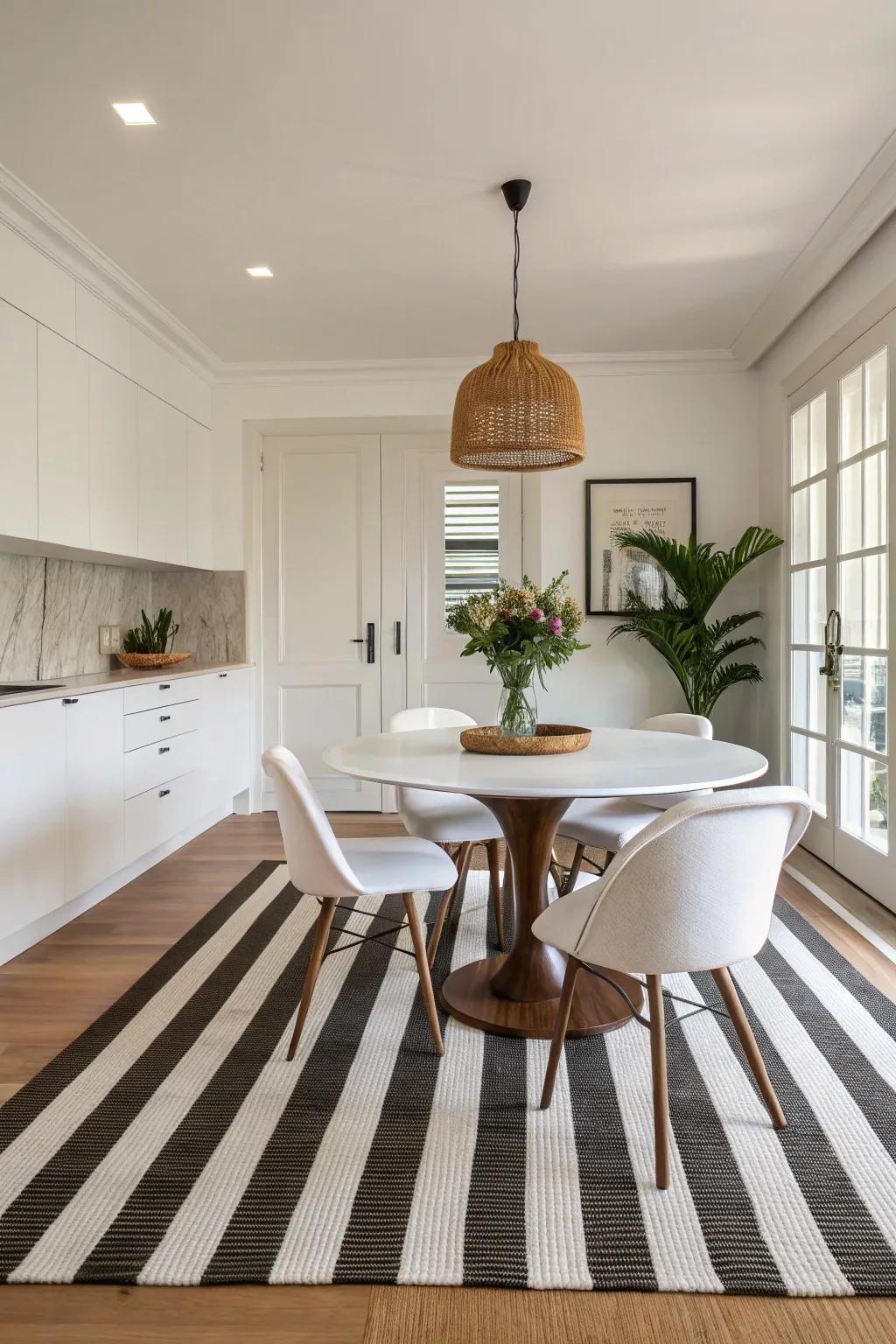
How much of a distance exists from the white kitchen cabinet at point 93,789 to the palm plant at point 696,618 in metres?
2.70

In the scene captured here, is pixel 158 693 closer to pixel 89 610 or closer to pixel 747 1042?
pixel 89 610

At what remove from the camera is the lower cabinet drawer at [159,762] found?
3.55m

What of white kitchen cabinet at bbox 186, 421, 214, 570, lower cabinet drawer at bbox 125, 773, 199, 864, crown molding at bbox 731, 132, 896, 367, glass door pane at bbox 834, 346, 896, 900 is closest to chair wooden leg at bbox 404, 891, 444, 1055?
lower cabinet drawer at bbox 125, 773, 199, 864

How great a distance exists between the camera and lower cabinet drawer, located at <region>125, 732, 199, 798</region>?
3.55m

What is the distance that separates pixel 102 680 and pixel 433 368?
8.35 feet

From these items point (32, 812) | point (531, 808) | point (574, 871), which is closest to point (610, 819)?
point (574, 871)

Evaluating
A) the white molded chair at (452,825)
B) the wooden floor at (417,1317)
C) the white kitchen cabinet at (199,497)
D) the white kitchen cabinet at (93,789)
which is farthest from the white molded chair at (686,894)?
the white kitchen cabinet at (199,497)

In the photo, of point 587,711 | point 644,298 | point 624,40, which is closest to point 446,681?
point 587,711

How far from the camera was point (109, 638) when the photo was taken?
4527 mm

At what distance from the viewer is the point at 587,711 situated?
196 inches

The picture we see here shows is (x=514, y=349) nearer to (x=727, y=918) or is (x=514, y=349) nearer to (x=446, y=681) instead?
(x=727, y=918)

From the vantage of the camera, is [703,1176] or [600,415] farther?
[600,415]

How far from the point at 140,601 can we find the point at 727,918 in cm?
411

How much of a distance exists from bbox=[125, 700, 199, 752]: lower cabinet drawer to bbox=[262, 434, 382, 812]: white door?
3.34 ft
